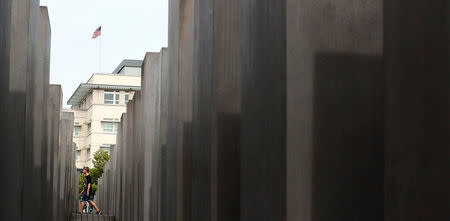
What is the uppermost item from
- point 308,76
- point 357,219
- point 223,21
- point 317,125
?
point 223,21

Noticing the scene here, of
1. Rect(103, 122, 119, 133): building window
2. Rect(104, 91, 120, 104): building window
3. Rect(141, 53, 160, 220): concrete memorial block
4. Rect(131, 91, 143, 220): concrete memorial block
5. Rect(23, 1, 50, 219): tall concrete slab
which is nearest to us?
Rect(23, 1, 50, 219): tall concrete slab

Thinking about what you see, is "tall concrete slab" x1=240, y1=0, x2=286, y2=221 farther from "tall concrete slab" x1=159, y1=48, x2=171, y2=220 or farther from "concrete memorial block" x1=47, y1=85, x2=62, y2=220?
"concrete memorial block" x1=47, y1=85, x2=62, y2=220

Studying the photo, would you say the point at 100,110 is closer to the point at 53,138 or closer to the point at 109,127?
the point at 109,127

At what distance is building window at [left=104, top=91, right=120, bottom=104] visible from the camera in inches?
3223

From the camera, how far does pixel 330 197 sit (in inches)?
97.3

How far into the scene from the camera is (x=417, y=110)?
181cm

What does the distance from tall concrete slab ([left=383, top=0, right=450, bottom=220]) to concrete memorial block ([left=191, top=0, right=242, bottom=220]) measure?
74.3 inches

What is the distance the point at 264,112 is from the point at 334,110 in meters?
0.46

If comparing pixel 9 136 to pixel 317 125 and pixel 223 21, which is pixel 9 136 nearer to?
pixel 223 21

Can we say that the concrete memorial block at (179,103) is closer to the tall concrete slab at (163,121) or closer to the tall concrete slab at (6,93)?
the tall concrete slab at (163,121)

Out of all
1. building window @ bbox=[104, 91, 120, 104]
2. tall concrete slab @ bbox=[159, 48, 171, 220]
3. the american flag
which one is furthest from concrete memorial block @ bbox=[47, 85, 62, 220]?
building window @ bbox=[104, 91, 120, 104]

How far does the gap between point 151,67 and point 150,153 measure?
1.42 m

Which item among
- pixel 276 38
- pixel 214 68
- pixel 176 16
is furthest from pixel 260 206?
pixel 176 16

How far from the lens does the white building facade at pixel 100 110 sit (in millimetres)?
80125
